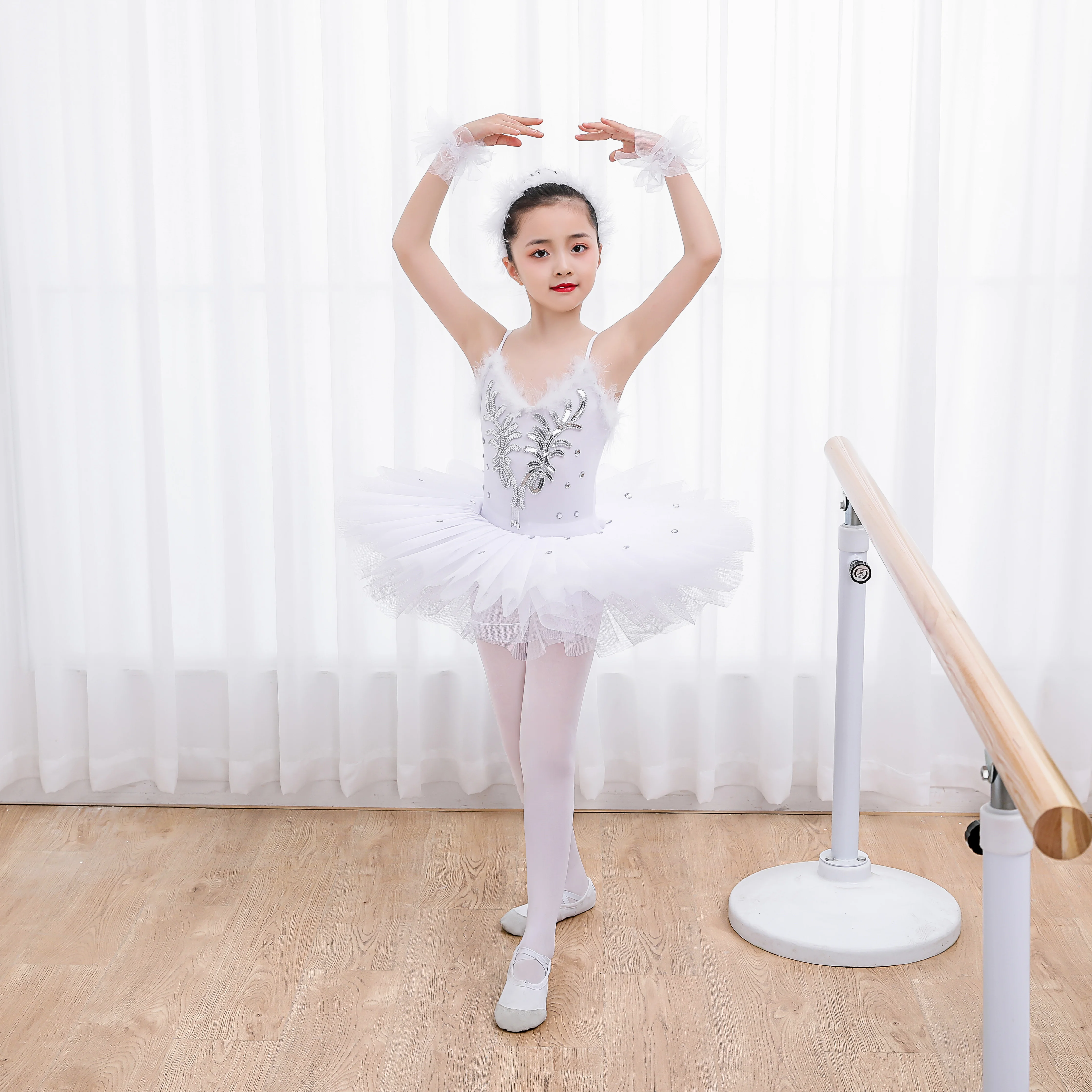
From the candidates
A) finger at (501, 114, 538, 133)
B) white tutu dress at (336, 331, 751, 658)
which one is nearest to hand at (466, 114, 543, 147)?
finger at (501, 114, 538, 133)

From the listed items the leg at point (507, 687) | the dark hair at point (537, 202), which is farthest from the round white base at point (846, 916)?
the dark hair at point (537, 202)

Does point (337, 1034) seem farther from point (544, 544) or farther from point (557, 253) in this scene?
point (557, 253)

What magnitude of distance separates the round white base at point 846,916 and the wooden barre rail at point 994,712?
0.81 metres

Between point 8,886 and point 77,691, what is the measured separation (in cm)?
54

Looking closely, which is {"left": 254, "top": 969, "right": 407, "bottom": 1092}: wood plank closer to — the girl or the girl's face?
the girl

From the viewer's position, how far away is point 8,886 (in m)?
2.35

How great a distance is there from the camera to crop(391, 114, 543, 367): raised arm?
6.39ft

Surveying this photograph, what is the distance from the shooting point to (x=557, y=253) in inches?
72.1

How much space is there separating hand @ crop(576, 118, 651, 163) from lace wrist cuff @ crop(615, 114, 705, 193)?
0.4 inches

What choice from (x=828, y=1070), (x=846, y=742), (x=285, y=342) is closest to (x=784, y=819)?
(x=846, y=742)

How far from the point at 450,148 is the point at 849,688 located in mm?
1176

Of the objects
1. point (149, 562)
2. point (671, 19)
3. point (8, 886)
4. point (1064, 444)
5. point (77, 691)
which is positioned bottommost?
point (8, 886)

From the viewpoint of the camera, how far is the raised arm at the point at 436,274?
195cm

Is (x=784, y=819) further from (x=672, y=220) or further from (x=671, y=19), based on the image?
(x=671, y=19)
